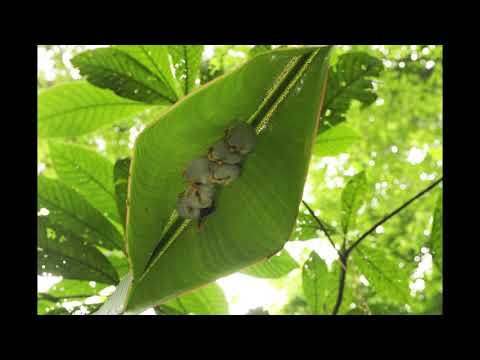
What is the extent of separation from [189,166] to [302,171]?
172 mm

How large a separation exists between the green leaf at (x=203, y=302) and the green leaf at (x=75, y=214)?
207 millimetres

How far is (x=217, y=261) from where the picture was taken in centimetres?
74

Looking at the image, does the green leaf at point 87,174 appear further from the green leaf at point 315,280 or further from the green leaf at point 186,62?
the green leaf at point 315,280

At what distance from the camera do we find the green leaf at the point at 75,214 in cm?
116

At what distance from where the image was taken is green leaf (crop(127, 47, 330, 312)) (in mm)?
619

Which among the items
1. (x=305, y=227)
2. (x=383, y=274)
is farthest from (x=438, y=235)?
(x=305, y=227)

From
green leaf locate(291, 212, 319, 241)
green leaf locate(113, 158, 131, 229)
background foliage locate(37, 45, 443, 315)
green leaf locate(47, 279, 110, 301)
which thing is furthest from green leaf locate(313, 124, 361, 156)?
green leaf locate(47, 279, 110, 301)

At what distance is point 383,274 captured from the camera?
1.33 meters

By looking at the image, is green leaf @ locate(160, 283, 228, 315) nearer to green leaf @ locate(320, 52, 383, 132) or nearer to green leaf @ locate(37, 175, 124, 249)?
green leaf @ locate(37, 175, 124, 249)

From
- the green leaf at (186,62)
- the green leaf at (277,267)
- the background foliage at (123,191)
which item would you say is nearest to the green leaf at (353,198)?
the background foliage at (123,191)

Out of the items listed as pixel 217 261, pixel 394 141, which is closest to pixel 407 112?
pixel 394 141

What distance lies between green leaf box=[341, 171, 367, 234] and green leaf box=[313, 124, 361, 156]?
119 millimetres

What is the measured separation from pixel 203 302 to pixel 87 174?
440 mm

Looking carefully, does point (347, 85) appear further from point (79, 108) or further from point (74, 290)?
point (74, 290)
